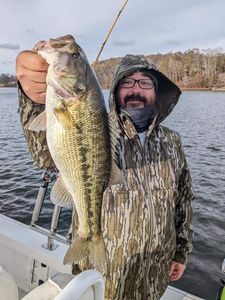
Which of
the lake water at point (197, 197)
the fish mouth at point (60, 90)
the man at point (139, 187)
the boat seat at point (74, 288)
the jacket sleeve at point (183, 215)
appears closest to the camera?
the boat seat at point (74, 288)

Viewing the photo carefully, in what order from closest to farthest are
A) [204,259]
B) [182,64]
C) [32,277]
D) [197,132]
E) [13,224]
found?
[32,277], [13,224], [204,259], [197,132], [182,64]

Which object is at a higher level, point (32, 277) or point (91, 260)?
point (91, 260)

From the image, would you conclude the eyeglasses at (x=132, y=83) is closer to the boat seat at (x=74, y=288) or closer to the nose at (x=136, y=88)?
the nose at (x=136, y=88)

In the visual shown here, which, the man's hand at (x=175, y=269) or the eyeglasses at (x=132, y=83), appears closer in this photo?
the eyeglasses at (x=132, y=83)

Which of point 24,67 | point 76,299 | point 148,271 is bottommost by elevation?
point 148,271

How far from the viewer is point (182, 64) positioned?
77.7m

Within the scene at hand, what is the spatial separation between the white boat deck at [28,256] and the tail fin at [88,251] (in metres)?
1.10

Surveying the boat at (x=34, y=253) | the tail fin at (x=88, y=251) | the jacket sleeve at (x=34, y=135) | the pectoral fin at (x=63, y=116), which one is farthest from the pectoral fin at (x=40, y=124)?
the boat at (x=34, y=253)

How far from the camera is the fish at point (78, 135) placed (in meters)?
1.68

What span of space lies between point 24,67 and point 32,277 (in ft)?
7.08

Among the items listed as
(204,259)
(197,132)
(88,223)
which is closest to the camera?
(88,223)

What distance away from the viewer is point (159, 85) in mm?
3002

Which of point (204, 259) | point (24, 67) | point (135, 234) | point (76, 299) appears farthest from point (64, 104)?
point (204, 259)

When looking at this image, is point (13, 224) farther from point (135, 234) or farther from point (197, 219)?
point (197, 219)
